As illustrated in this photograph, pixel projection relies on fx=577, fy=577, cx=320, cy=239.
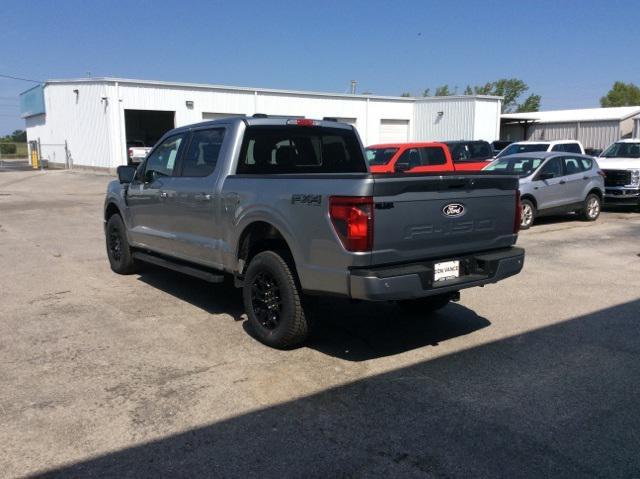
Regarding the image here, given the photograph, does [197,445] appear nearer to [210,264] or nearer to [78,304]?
[210,264]

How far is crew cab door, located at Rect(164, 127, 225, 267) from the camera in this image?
5656 mm

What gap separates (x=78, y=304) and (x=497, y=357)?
4.54 metres

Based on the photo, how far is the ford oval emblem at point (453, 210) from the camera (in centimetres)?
455

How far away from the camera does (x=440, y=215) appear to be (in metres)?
4.51

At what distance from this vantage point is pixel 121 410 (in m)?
3.89

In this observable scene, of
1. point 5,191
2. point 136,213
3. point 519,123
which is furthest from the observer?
point 519,123

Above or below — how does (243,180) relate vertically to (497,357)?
above

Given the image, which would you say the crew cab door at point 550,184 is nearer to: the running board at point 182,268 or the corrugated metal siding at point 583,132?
the running board at point 182,268

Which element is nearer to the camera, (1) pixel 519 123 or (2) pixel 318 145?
(2) pixel 318 145

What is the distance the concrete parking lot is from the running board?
1.44 feet

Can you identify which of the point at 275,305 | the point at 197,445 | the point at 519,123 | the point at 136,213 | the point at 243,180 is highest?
the point at 519,123

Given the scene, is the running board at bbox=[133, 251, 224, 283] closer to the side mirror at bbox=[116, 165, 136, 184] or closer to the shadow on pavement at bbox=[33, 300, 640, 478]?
the side mirror at bbox=[116, 165, 136, 184]

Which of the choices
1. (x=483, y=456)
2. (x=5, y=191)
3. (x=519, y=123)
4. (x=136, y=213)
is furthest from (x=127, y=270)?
(x=519, y=123)

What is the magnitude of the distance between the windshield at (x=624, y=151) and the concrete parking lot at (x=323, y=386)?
473 inches
